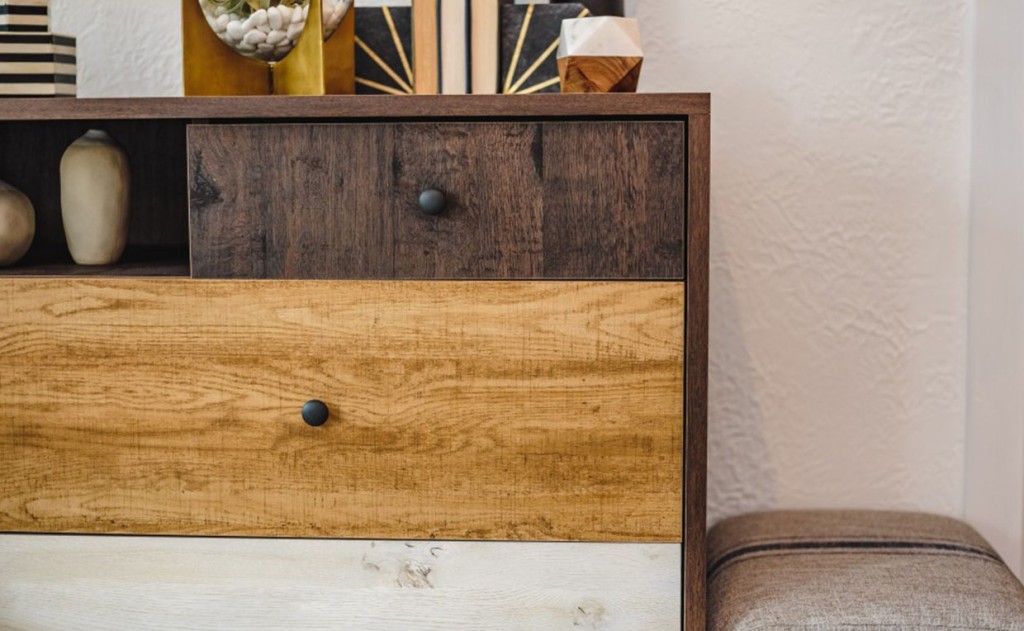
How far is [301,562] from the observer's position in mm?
953

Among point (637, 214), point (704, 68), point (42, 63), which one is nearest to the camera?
point (637, 214)

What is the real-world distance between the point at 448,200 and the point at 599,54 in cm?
22

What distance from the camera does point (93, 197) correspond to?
1.04 m

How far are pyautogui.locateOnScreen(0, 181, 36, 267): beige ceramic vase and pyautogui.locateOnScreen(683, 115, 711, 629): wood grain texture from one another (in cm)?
69

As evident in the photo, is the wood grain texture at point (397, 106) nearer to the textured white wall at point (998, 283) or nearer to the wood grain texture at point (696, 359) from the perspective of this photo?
the wood grain texture at point (696, 359)

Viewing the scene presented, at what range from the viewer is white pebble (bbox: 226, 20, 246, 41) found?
1.00 metres

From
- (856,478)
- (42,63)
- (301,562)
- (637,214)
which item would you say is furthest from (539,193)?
(856,478)

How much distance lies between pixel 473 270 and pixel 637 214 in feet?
0.52

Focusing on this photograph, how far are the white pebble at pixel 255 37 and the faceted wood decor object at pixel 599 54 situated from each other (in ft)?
1.00

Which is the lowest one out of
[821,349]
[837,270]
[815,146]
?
[821,349]

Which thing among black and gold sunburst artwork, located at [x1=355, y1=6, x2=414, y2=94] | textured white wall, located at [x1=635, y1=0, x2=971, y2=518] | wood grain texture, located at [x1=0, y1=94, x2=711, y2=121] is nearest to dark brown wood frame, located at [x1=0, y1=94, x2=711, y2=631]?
wood grain texture, located at [x1=0, y1=94, x2=711, y2=121]

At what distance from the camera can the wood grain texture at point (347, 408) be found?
0.92m

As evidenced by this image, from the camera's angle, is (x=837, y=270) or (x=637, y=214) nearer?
(x=637, y=214)

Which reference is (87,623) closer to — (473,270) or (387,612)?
(387,612)
